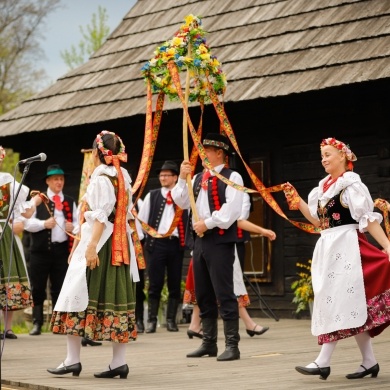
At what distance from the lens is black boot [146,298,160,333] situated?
11523 millimetres

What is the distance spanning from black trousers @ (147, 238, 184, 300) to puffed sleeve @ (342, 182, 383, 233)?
4991mm

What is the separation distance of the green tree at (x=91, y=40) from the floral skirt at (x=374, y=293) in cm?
2340

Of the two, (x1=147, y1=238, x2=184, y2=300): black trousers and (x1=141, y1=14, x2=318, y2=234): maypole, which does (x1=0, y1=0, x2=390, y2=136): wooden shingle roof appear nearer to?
(x1=147, y1=238, x2=184, y2=300): black trousers

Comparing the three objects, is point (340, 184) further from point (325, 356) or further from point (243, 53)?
point (243, 53)

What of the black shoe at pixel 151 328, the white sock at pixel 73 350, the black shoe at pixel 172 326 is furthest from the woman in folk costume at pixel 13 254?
the white sock at pixel 73 350

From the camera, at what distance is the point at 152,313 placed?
11.6m

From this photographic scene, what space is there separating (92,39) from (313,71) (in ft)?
61.0

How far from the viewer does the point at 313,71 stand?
1198 centimetres

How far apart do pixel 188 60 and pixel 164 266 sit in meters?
3.86

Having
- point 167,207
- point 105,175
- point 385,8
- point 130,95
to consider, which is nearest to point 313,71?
point 385,8

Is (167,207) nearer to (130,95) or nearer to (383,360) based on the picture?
(130,95)

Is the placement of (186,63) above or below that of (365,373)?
above

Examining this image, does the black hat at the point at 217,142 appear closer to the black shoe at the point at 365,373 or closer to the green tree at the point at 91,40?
the black shoe at the point at 365,373

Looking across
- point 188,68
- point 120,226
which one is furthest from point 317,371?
point 188,68
